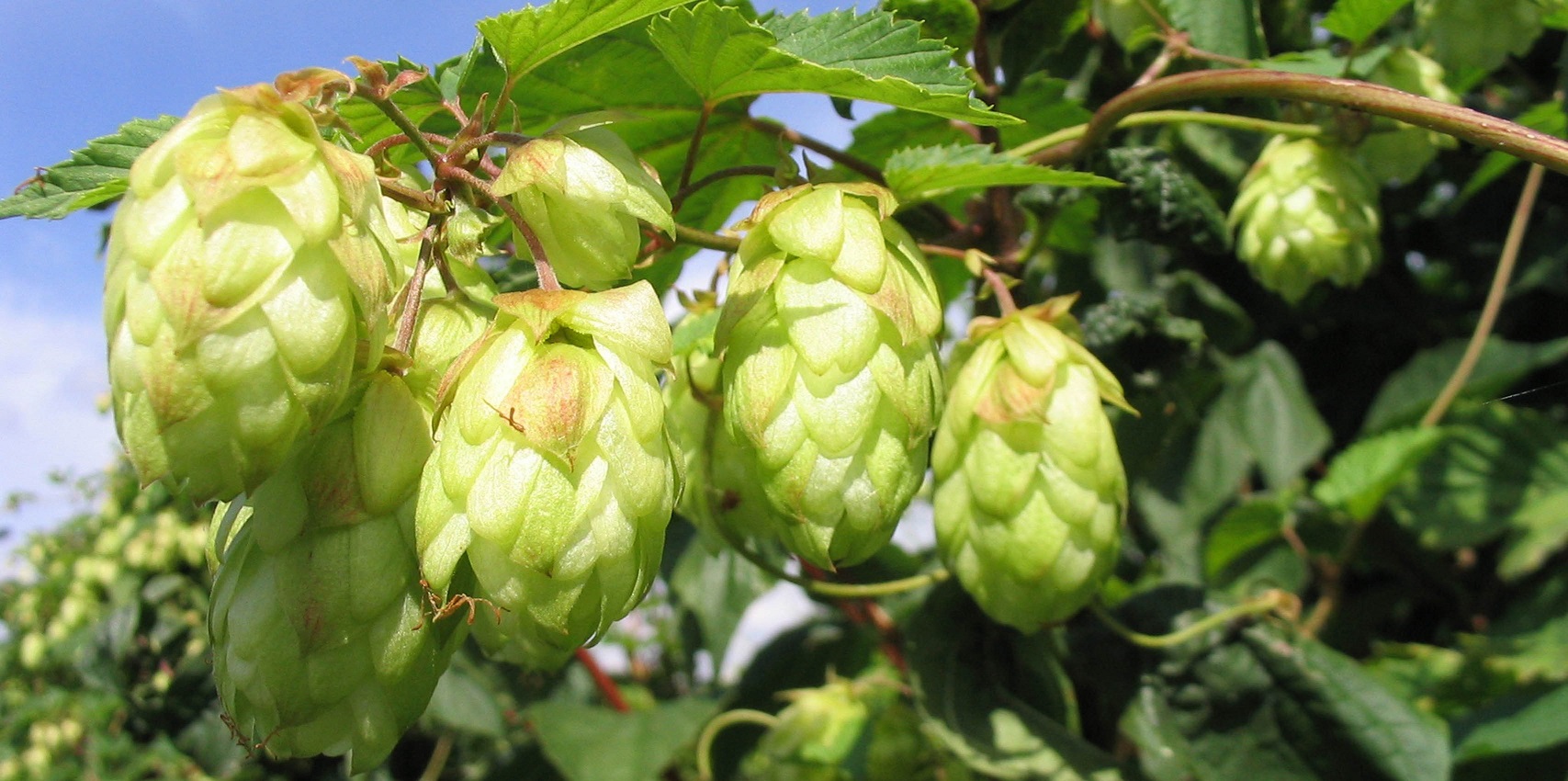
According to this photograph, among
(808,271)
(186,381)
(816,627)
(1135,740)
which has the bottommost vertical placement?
(816,627)

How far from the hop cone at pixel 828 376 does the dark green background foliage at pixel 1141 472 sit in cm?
13

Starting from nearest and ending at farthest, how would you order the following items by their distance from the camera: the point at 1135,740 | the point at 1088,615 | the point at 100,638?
the point at 1135,740 → the point at 1088,615 → the point at 100,638

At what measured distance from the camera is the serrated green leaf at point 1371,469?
2.25m

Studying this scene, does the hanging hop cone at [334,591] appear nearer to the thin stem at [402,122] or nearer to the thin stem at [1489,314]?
the thin stem at [402,122]

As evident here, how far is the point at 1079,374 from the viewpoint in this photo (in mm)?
1196

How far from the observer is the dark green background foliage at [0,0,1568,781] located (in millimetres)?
1211

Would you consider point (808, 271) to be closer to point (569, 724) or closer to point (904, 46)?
point (904, 46)

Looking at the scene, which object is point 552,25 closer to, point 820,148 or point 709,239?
point 709,239

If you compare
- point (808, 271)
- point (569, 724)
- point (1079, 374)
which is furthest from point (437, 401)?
point (569, 724)

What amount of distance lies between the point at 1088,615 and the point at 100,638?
251 cm

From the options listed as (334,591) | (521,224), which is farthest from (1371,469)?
(334,591)

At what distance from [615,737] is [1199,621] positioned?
1.24 meters

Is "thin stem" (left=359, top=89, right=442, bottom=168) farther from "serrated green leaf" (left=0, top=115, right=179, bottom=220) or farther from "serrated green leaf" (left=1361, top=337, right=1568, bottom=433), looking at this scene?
"serrated green leaf" (left=1361, top=337, right=1568, bottom=433)

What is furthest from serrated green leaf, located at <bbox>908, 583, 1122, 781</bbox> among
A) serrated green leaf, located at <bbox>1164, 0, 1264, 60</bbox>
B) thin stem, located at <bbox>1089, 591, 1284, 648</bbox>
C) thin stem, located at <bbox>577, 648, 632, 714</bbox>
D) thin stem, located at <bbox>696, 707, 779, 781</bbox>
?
thin stem, located at <bbox>577, 648, 632, 714</bbox>
